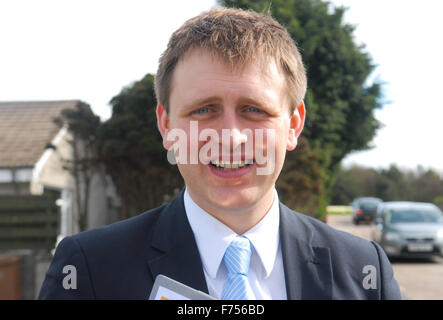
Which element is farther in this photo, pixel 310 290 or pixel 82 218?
pixel 82 218

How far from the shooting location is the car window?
42.8 feet

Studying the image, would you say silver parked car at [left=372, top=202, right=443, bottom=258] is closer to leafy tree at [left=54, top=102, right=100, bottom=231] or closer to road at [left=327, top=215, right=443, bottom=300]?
road at [left=327, top=215, right=443, bottom=300]

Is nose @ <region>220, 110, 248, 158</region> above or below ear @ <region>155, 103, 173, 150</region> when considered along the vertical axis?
below

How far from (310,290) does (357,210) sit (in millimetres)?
31013

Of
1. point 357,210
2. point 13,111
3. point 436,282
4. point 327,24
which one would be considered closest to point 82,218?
point 13,111

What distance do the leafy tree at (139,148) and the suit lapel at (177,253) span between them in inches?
452

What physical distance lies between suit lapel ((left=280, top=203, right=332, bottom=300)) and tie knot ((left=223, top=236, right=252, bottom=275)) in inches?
5.8

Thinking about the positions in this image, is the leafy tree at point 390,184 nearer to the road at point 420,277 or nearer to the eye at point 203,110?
the road at point 420,277

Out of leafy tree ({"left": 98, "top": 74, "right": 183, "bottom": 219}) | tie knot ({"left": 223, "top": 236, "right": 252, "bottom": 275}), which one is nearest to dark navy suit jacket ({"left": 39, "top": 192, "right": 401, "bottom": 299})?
tie knot ({"left": 223, "top": 236, "right": 252, "bottom": 275})

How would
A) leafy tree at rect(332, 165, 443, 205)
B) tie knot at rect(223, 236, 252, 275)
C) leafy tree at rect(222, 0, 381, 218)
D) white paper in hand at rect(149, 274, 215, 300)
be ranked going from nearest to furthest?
white paper in hand at rect(149, 274, 215, 300), tie knot at rect(223, 236, 252, 275), leafy tree at rect(222, 0, 381, 218), leafy tree at rect(332, 165, 443, 205)

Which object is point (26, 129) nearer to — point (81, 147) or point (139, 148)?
point (81, 147)

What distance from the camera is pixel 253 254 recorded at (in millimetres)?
1722

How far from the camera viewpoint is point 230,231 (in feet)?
5.68
